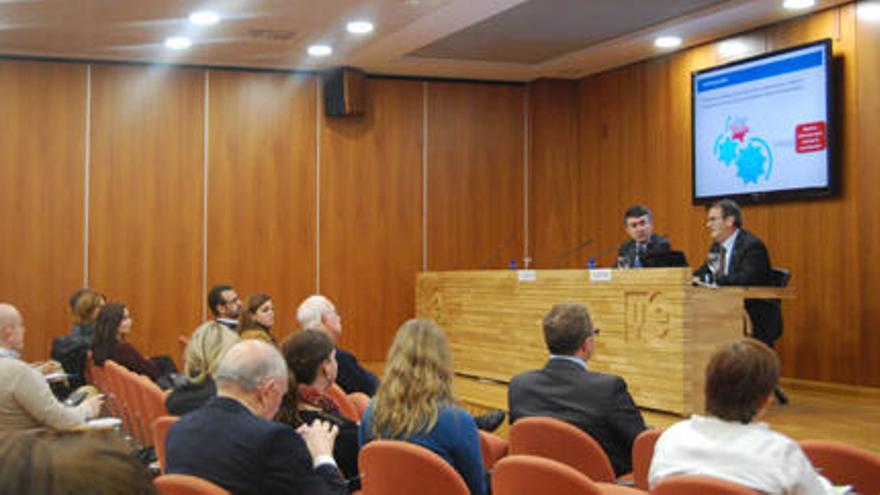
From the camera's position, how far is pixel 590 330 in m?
3.70

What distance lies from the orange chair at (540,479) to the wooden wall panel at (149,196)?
8207 mm

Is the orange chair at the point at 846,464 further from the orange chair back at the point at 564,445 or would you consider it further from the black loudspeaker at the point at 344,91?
the black loudspeaker at the point at 344,91

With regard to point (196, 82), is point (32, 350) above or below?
below

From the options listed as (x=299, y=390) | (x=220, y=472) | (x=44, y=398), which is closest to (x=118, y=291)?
(x=44, y=398)

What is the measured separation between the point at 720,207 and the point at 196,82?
19.6ft

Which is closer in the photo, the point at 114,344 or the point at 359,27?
the point at 114,344

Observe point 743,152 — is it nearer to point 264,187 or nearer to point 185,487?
Answer: point 264,187

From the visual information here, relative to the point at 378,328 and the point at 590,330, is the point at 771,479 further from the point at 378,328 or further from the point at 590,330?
the point at 378,328

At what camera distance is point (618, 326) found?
669 cm

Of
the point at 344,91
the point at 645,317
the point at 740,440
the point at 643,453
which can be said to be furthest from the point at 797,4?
the point at 740,440

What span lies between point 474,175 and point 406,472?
28.9ft

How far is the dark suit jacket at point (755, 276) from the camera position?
6.59 meters

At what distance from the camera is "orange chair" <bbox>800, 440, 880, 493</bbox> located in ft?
8.46

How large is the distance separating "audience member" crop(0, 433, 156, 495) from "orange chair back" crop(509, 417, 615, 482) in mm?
2415
